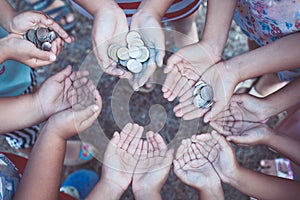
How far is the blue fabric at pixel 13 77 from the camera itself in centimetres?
96

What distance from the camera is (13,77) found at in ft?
3.22

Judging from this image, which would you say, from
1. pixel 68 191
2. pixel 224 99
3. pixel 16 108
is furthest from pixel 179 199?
pixel 16 108

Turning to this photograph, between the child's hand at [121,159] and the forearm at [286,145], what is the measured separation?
319mm

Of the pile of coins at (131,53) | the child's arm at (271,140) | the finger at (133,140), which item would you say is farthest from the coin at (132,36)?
the child's arm at (271,140)

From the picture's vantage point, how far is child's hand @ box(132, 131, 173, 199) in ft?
2.93

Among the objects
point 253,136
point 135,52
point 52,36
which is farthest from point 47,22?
point 253,136

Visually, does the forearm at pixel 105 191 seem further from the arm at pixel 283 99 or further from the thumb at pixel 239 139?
the arm at pixel 283 99

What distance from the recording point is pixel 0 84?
0.96 m

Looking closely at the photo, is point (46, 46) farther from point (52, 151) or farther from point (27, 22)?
point (52, 151)

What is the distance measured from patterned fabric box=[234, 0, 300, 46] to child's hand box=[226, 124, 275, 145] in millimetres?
232

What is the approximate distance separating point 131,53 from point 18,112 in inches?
11.9

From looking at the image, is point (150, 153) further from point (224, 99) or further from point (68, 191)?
point (68, 191)

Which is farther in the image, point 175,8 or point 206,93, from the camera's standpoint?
point 175,8

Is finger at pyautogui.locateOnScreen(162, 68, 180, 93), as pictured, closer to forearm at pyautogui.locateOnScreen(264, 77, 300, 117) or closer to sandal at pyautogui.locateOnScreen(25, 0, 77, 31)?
forearm at pyautogui.locateOnScreen(264, 77, 300, 117)
